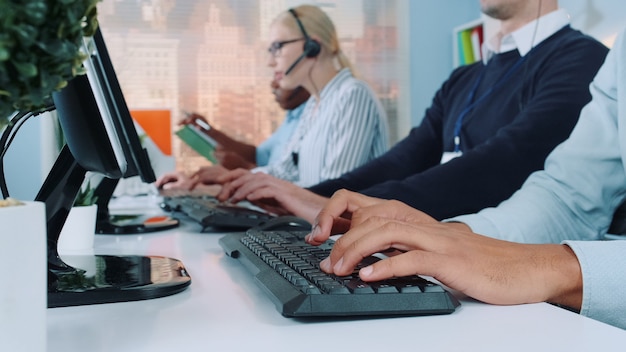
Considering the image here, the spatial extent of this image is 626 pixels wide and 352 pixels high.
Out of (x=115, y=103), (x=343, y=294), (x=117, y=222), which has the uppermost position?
(x=115, y=103)

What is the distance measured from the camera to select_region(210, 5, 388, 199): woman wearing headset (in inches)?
102

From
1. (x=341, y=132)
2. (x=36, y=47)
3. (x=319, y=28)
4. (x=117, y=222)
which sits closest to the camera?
(x=36, y=47)

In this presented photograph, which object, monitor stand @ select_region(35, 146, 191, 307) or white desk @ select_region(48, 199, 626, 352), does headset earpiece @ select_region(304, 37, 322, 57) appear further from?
white desk @ select_region(48, 199, 626, 352)

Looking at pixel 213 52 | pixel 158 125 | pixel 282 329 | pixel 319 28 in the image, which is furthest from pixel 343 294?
pixel 213 52

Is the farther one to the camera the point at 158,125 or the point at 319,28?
the point at 319,28

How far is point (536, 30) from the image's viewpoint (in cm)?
173

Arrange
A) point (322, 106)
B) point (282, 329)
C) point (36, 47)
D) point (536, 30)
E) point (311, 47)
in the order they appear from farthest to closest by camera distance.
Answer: point (311, 47), point (322, 106), point (536, 30), point (282, 329), point (36, 47)

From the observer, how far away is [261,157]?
3.75m

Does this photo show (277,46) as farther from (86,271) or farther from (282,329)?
(282,329)

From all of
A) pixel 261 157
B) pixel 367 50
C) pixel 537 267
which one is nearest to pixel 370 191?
pixel 537 267

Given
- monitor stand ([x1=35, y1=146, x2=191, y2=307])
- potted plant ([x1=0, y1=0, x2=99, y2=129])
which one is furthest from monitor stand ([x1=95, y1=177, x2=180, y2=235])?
potted plant ([x1=0, y1=0, x2=99, y2=129])

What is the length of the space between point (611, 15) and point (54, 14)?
258 centimetres

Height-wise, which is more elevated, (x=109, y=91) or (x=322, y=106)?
(x=109, y=91)

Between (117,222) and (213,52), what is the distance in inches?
108
